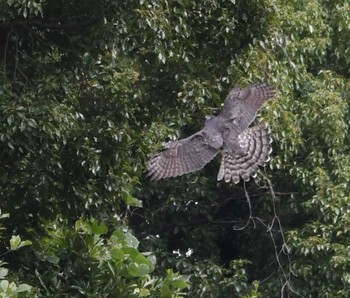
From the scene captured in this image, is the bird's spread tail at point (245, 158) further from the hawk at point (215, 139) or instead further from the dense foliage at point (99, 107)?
the dense foliage at point (99, 107)

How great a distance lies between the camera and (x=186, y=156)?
341 inches

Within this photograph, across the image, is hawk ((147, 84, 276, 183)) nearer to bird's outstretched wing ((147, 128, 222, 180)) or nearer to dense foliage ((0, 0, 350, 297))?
bird's outstretched wing ((147, 128, 222, 180))

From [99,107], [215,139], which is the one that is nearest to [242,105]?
[215,139]

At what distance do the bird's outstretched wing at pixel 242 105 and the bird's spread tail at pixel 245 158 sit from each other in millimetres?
284

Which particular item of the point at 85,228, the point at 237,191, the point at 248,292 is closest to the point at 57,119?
the point at 85,228

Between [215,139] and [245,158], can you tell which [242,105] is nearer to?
[215,139]

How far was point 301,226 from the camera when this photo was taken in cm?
1183

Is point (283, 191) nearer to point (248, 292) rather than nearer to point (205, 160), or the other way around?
point (248, 292)

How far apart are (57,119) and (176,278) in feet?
4.52

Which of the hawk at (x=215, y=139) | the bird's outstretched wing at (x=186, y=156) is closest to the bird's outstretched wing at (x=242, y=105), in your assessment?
the hawk at (x=215, y=139)

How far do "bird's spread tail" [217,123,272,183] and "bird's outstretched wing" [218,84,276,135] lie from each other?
0.93 ft

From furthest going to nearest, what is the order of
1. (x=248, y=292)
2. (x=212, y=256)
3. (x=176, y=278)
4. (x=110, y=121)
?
(x=212, y=256), (x=248, y=292), (x=110, y=121), (x=176, y=278)

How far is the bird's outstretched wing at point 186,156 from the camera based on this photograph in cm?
865

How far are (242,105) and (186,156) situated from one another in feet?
1.93
